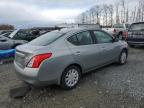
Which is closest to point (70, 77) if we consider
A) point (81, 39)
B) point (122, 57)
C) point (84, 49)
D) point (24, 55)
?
point (84, 49)

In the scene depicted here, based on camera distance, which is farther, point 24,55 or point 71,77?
point 71,77

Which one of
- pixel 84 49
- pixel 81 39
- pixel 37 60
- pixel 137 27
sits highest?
pixel 137 27

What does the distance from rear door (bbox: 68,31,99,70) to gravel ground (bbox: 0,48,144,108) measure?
0.58 m

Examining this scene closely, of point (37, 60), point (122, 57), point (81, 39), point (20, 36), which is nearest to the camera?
point (37, 60)

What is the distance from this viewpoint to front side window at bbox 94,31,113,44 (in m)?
5.78

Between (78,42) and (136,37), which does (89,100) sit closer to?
(78,42)

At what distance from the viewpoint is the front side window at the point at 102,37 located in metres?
5.78

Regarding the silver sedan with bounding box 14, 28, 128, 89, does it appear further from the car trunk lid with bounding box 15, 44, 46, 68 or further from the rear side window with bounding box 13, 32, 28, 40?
the rear side window with bounding box 13, 32, 28, 40

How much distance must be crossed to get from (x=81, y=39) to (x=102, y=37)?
1.11 m

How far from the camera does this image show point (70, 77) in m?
4.76

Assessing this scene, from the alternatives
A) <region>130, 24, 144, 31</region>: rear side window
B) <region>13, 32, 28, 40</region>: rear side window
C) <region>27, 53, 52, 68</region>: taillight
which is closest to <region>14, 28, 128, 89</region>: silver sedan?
<region>27, 53, 52, 68</region>: taillight

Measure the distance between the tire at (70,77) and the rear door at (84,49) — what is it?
0.29 metres

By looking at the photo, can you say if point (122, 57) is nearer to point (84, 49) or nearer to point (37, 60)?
point (84, 49)

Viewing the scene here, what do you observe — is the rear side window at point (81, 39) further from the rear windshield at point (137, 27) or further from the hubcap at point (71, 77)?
the rear windshield at point (137, 27)
